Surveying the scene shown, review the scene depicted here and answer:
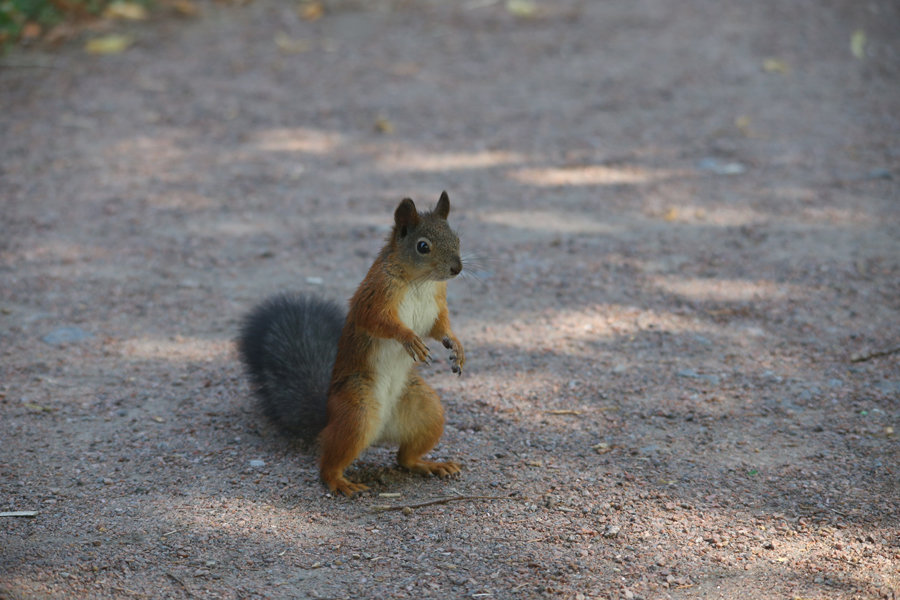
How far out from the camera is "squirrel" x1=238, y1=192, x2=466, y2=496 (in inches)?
104

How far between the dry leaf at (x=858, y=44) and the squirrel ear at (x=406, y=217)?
5313 millimetres

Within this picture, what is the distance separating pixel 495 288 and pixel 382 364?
1.51 metres

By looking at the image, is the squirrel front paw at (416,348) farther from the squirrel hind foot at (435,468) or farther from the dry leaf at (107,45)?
the dry leaf at (107,45)

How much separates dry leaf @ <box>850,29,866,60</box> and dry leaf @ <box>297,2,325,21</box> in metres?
4.01

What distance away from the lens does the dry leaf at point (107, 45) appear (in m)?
6.98

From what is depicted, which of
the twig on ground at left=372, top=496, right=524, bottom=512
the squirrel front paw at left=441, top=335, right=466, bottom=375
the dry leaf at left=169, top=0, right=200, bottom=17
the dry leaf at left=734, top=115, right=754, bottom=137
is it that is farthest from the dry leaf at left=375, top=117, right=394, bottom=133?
the twig on ground at left=372, top=496, right=524, bottom=512

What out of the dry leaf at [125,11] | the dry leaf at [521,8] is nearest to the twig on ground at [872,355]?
the dry leaf at [521,8]

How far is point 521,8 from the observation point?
7.73 metres

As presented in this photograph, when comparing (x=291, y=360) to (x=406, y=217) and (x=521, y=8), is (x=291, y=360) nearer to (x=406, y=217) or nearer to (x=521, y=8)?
(x=406, y=217)

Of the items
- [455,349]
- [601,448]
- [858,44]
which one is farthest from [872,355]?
[858,44]

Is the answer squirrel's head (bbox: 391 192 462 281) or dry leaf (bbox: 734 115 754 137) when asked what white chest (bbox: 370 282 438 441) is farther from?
dry leaf (bbox: 734 115 754 137)

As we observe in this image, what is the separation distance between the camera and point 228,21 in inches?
298

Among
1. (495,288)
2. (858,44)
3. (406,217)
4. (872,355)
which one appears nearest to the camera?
(406,217)

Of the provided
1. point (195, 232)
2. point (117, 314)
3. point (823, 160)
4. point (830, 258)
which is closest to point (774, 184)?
point (823, 160)
